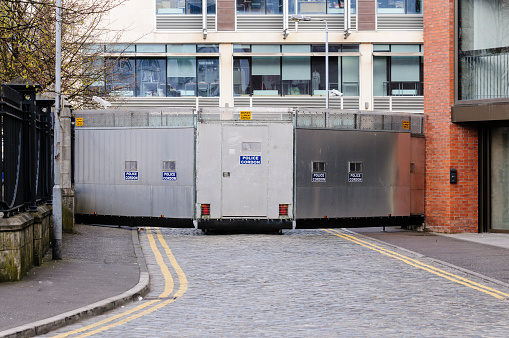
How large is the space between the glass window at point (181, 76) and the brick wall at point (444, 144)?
20.3 metres

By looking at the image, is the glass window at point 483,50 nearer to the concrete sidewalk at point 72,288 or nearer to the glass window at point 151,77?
the concrete sidewalk at point 72,288

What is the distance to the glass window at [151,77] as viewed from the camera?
4131 centimetres

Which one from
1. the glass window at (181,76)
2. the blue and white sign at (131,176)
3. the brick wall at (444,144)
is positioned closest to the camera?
the blue and white sign at (131,176)

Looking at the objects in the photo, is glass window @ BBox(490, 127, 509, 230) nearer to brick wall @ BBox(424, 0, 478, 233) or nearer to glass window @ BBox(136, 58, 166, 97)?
brick wall @ BBox(424, 0, 478, 233)

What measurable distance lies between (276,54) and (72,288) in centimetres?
3118

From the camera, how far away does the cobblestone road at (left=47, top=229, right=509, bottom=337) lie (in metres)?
8.92

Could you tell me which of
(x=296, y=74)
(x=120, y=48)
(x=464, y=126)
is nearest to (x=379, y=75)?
(x=296, y=74)

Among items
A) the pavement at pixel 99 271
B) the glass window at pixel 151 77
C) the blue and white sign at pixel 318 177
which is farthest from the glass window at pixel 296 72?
the blue and white sign at pixel 318 177

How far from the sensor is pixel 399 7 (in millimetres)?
41656

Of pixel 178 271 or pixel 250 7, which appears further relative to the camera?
pixel 250 7

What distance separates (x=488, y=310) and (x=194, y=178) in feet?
38.0

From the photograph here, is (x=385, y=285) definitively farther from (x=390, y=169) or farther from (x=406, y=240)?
(x=390, y=169)

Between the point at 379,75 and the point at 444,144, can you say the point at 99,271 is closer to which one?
the point at 444,144

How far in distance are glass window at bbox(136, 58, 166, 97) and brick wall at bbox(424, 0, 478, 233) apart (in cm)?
2088
